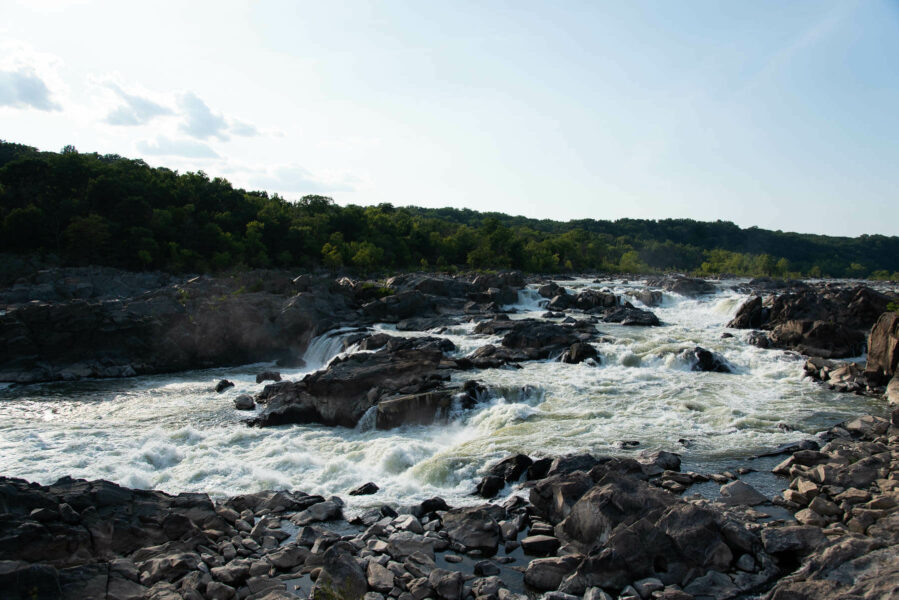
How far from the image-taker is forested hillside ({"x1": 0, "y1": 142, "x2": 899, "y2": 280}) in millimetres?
50812

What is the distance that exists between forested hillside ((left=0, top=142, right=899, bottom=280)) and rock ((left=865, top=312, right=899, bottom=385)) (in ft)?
164

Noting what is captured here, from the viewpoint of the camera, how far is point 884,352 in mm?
22031

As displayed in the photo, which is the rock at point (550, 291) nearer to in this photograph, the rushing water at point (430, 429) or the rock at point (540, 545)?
the rushing water at point (430, 429)

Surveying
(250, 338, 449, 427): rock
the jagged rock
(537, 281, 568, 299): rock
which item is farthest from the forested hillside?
(250, 338, 449, 427): rock

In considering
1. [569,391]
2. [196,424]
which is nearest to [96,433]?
[196,424]

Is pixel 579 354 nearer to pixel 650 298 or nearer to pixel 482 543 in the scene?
pixel 482 543

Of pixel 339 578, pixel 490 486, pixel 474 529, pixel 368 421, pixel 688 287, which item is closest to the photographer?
pixel 339 578

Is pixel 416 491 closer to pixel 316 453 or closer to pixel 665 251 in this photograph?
pixel 316 453

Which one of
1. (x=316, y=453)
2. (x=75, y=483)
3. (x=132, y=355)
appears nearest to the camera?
(x=75, y=483)

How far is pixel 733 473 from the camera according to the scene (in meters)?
13.9

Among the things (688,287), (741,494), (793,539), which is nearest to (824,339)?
(741,494)

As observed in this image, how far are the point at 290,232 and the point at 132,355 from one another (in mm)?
38113

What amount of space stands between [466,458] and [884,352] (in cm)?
1770

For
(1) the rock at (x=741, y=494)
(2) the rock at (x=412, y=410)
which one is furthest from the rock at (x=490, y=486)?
(2) the rock at (x=412, y=410)
